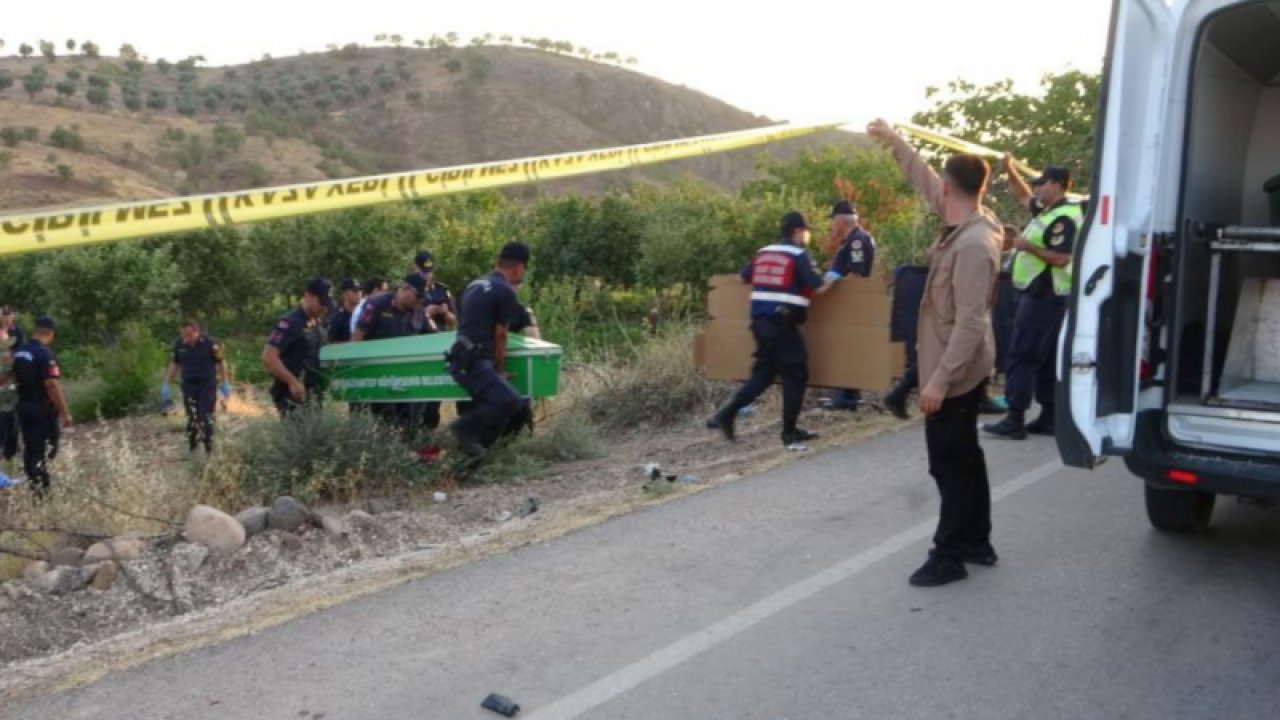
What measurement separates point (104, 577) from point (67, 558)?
1.76ft

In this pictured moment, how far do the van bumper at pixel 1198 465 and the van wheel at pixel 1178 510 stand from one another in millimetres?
810

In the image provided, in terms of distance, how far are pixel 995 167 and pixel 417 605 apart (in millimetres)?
9861

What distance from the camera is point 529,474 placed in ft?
28.4

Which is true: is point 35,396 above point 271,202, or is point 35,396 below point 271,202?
below

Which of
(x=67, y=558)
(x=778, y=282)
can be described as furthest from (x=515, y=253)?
(x=67, y=558)

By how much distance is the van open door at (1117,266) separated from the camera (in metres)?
4.72

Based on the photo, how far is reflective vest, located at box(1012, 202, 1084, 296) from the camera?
7.96m

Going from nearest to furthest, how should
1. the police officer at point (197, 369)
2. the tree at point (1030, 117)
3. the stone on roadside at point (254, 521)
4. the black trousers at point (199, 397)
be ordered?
the stone on roadside at point (254, 521) < the black trousers at point (199, 397) < the police officer at point (197, 369) < the tree at point (1030, 117)

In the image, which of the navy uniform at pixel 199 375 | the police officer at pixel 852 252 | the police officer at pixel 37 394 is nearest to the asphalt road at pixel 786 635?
the police officer at pixel 852 252

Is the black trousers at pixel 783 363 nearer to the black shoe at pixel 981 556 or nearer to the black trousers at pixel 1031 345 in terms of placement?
the black trousers at pixel 1031 345

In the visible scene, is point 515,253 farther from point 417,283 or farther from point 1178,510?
point 1178,510

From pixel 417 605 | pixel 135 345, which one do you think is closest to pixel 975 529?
pixel 417 605

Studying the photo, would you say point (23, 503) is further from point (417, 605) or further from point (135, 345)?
point (135, 345)

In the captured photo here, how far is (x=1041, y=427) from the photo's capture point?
836cm
